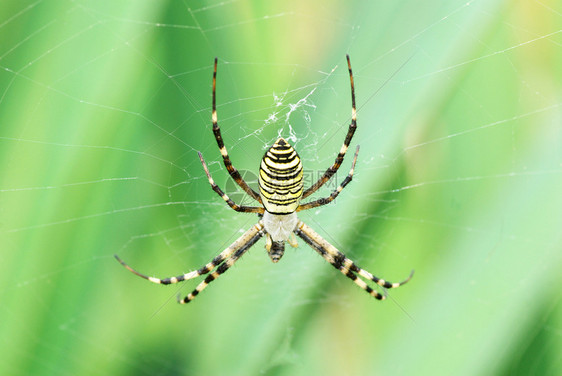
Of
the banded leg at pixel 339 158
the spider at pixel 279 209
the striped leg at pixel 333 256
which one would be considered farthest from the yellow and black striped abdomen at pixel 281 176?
the striped leg at pixel 333 256

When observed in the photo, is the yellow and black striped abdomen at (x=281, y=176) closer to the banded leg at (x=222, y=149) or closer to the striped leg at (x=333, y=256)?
the banded leg at (x=222, y=149)

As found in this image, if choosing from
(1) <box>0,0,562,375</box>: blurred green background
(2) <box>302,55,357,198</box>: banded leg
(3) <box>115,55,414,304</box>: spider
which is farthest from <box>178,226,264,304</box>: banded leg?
(2) <box>302,55,357,198</box>: banded leg

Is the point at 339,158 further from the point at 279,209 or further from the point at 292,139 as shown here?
the point at 279,209

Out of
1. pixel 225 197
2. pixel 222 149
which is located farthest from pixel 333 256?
pixel 222 149

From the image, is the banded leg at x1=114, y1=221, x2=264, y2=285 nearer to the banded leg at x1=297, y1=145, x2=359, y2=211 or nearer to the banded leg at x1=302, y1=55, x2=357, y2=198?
the banded leg at x1=297, y1=145, x2=359, y2=211

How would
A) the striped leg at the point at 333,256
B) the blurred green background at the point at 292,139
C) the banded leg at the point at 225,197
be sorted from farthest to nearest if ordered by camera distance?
the striped leg at the point at 333,256, the banded leg at the point at 225,197, the blurred green background at the point at 292,139

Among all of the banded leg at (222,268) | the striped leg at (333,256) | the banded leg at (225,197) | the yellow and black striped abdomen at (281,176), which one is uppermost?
the yellow and black striped abdomen at (281,176)
